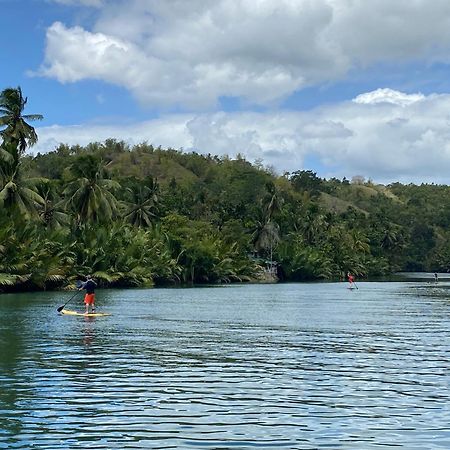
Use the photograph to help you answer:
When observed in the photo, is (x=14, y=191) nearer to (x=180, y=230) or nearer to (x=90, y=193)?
(x=90, y=193)

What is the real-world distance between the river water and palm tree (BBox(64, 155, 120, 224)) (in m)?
39.1

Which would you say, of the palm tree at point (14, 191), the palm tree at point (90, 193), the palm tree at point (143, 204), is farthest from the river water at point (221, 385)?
the palm tree at point (143, 204)

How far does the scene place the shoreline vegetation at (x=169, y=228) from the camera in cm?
6175

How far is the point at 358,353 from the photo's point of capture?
77.9ft

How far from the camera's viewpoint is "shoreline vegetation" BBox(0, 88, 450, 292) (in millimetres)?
61750

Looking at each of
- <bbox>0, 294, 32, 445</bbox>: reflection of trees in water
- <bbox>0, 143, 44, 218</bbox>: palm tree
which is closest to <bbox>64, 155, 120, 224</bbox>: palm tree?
<bbox>0, 143, 44, 218</bbox>: palm tree

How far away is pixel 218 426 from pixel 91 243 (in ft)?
190

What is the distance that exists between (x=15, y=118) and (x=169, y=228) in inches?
1532

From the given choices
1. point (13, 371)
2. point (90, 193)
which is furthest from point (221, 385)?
point (90, 193)

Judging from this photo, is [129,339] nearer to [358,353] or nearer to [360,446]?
[358,353]

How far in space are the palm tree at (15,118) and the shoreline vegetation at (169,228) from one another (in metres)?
0.09

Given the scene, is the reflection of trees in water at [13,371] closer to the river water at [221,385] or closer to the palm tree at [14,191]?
the river water at [221,385]

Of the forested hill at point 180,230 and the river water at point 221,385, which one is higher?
the forested hill at point 180,230

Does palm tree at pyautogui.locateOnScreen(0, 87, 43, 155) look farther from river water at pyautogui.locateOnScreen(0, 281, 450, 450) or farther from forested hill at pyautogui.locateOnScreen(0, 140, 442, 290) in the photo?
river water at pyautogui.locateOnScreen(0, 281, 450, 450)
